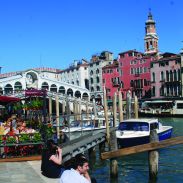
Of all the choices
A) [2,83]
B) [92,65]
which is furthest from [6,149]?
[92,65]

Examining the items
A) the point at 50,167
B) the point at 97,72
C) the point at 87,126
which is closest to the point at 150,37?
the point at 97,72

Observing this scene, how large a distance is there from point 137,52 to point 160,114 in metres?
18.4

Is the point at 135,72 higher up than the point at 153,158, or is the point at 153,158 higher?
the point at 135,72

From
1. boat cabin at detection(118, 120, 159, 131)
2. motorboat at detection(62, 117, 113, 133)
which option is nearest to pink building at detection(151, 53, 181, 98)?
motorboat at detection(62, 117, 113, 133)

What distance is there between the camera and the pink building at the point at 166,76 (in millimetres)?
59188

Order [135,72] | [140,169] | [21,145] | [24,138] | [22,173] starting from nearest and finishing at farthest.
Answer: [22,173], [21,145], [24,138], [140,169], [135,72]

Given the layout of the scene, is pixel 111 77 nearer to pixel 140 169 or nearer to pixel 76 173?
pixel 140 169

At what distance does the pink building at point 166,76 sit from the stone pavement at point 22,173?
165ft

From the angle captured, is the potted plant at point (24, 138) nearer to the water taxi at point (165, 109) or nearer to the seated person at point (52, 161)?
the seated person at point (52, 161)

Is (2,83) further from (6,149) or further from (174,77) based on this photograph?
(6,149)

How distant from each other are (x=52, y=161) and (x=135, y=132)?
41.4 feet

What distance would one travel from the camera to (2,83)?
6531 centimetres

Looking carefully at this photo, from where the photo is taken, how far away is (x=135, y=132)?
19828 mm

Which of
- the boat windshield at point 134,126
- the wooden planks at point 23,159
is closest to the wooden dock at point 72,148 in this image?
the wooden planks at point 23,159
